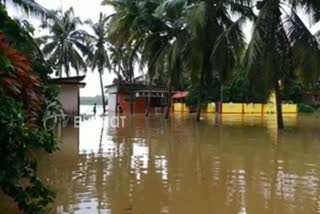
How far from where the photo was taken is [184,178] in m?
7.80

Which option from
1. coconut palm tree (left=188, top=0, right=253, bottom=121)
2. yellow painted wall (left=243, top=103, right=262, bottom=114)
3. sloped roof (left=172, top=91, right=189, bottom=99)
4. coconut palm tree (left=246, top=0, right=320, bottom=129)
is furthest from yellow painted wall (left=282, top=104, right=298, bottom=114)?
coconut palm tree (left=246, top=0, right=320, bottom=129)

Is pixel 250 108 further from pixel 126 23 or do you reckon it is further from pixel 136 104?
pixel 126 23

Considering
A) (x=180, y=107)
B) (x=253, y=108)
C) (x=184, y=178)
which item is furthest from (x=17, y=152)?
(x=180, y=107)

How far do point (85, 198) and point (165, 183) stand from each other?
1589 millimetres

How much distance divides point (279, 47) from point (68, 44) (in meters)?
20.7

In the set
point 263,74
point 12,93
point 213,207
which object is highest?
point 263,74

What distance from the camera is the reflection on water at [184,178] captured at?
586 centimetres

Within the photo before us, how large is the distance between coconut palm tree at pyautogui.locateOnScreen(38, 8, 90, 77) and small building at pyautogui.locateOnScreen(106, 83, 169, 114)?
619 cm

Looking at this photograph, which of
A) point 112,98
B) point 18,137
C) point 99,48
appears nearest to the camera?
point 18,137

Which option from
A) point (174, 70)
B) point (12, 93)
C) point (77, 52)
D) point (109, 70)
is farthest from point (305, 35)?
point (109, 70)

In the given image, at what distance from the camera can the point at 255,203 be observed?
6012mm

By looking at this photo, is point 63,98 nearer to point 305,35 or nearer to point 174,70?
point 174,70

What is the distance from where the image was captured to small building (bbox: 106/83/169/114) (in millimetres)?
40875

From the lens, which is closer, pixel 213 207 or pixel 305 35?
pixel 213 207
